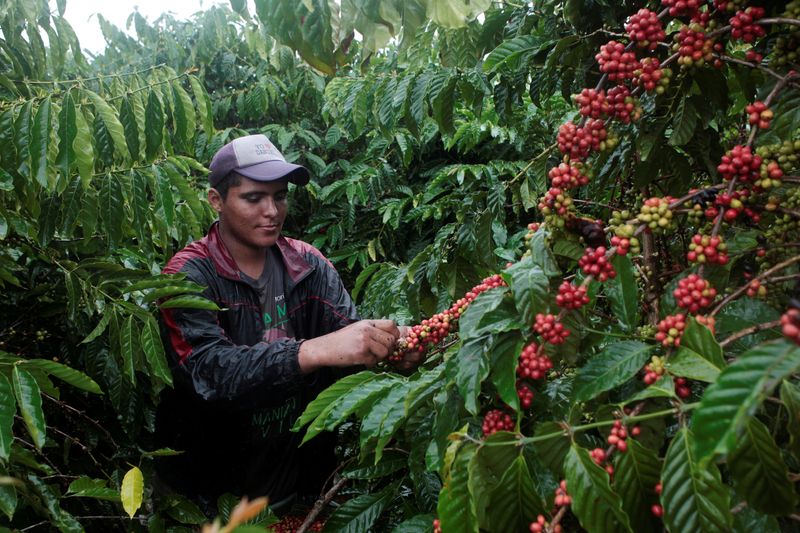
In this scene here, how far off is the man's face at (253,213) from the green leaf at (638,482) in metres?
1.93

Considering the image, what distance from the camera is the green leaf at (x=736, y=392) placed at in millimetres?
557

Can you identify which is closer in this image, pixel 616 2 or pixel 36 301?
pixel 616 2

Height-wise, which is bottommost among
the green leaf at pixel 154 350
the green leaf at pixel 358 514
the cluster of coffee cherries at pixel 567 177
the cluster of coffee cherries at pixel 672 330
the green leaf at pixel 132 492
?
the green leaf at pixel 358 514

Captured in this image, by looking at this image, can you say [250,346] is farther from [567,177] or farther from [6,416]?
[567,177]

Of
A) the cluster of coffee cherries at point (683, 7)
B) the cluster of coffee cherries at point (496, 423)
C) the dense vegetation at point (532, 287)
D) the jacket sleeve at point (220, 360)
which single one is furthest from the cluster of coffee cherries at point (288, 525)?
the cluster of coffee cherries at point (683, 7)

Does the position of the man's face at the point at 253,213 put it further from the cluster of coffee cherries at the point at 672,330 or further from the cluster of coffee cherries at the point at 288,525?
the cluster of coffee cherries at the point at 672,330

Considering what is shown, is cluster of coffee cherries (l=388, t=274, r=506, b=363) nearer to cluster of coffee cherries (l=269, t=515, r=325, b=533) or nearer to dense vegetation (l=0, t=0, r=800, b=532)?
dense vegetation (l=0, t=0, r=800, b=532)

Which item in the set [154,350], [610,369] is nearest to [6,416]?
[154,350]

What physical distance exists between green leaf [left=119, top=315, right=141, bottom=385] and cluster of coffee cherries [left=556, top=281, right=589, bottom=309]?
1509 millimetres

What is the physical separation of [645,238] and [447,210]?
3.18 metres

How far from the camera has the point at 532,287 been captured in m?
0.97

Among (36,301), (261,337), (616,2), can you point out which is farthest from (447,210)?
(616,2)

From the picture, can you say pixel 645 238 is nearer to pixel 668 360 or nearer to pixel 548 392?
pixel 548 392

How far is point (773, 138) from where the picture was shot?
1.19 meters
